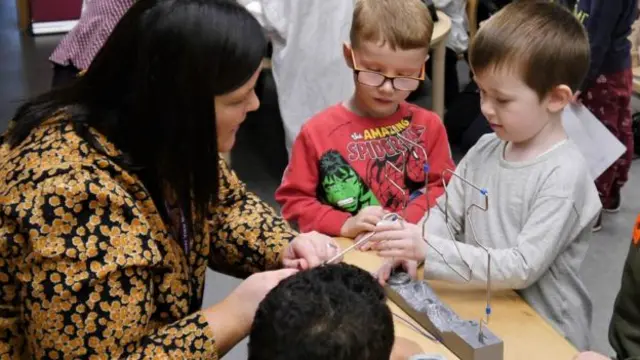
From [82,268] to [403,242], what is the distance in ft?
1.84

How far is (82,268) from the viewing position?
123 cm

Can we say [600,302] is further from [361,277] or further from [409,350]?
[361,277]

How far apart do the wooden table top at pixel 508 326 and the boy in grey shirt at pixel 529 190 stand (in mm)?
31

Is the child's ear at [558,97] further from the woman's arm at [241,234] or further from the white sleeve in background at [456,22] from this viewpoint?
the white sleeve in background at [456,22]

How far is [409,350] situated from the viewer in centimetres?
138

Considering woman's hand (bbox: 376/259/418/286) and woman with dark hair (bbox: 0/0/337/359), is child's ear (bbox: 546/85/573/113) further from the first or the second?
woman with dark hair (bbox: 0/0/337/359)

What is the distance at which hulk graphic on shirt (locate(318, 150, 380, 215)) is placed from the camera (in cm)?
191

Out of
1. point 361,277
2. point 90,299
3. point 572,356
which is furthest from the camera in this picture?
point 572,356

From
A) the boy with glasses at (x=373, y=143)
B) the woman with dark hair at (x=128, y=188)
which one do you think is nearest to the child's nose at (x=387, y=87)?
the boy with glasses at (x=373, y=143)

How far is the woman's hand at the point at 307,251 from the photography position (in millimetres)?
1557

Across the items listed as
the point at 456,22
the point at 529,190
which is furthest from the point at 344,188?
the point at 456,22

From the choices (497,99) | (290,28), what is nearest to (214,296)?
(290,28)

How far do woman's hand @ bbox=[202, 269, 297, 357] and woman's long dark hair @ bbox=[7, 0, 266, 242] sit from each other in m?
0.17

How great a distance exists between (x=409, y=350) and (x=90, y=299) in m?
0.50
